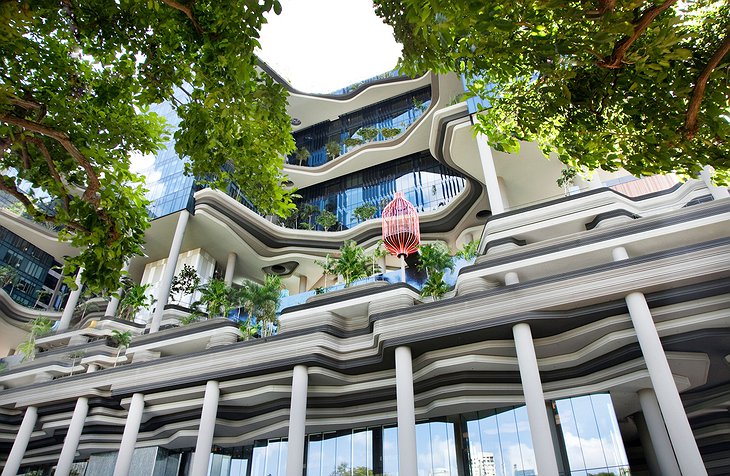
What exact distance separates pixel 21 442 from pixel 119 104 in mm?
20478

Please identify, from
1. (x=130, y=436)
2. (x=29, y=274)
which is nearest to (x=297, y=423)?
(x=130, y=436)

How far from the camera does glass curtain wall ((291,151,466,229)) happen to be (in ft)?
105

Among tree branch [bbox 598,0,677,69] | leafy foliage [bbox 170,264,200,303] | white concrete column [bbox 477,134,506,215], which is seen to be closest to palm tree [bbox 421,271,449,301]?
white concrete column [bbox 477,134,506,215]

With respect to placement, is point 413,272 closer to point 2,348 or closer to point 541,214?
point 541,214

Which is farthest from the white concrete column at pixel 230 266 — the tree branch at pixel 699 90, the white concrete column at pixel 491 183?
the tree branch at pixel 699 90

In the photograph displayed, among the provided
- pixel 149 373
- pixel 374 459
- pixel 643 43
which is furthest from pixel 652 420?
pixel 149 373

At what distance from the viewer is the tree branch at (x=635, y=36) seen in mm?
4215

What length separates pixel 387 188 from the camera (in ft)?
114

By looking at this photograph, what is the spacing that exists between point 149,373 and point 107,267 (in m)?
13.1

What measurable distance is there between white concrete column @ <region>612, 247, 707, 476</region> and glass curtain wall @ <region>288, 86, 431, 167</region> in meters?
27.7

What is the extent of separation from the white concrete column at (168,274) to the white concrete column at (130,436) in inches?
250

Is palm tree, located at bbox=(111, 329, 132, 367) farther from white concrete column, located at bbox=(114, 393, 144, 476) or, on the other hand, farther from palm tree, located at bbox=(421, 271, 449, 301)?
palm tree, located at bbox=(421, 271, 449, 301)

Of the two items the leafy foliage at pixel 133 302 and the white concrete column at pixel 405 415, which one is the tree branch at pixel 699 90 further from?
the leafy foliage at pixel 133 302

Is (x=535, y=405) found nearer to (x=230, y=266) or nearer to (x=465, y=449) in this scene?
(x=465, y=449)
